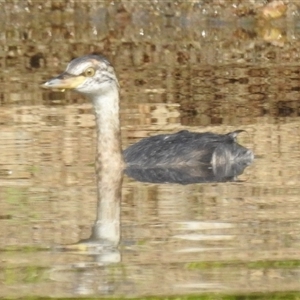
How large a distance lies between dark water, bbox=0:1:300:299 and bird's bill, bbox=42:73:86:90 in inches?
29.0

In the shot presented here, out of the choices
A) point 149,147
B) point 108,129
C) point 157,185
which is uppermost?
point 108,129

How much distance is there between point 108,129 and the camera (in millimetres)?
12039

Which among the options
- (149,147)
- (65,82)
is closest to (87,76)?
(65,82)

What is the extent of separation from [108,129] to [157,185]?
100 cm

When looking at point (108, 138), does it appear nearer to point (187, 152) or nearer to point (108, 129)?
point (108, 129)

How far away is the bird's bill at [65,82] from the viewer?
36.9 feet

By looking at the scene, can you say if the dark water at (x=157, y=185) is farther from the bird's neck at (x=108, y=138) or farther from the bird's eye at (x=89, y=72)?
the bird's eye at (x=89, y=72)

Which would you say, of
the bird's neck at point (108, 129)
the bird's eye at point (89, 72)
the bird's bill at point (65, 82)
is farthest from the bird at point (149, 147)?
the bird's bill at point (65, 82)

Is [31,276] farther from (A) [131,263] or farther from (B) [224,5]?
(B) [224,5]

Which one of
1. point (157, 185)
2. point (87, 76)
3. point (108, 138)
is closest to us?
point (157, 185)

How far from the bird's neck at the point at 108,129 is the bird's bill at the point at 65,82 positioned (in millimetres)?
469

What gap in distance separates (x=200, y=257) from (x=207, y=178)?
297cm

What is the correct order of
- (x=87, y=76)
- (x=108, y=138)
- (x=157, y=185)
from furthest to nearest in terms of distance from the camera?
(x=108, y=138) < (x=87, y=76) < (x=157, y=185)

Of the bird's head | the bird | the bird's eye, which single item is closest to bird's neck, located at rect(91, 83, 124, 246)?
the bird
